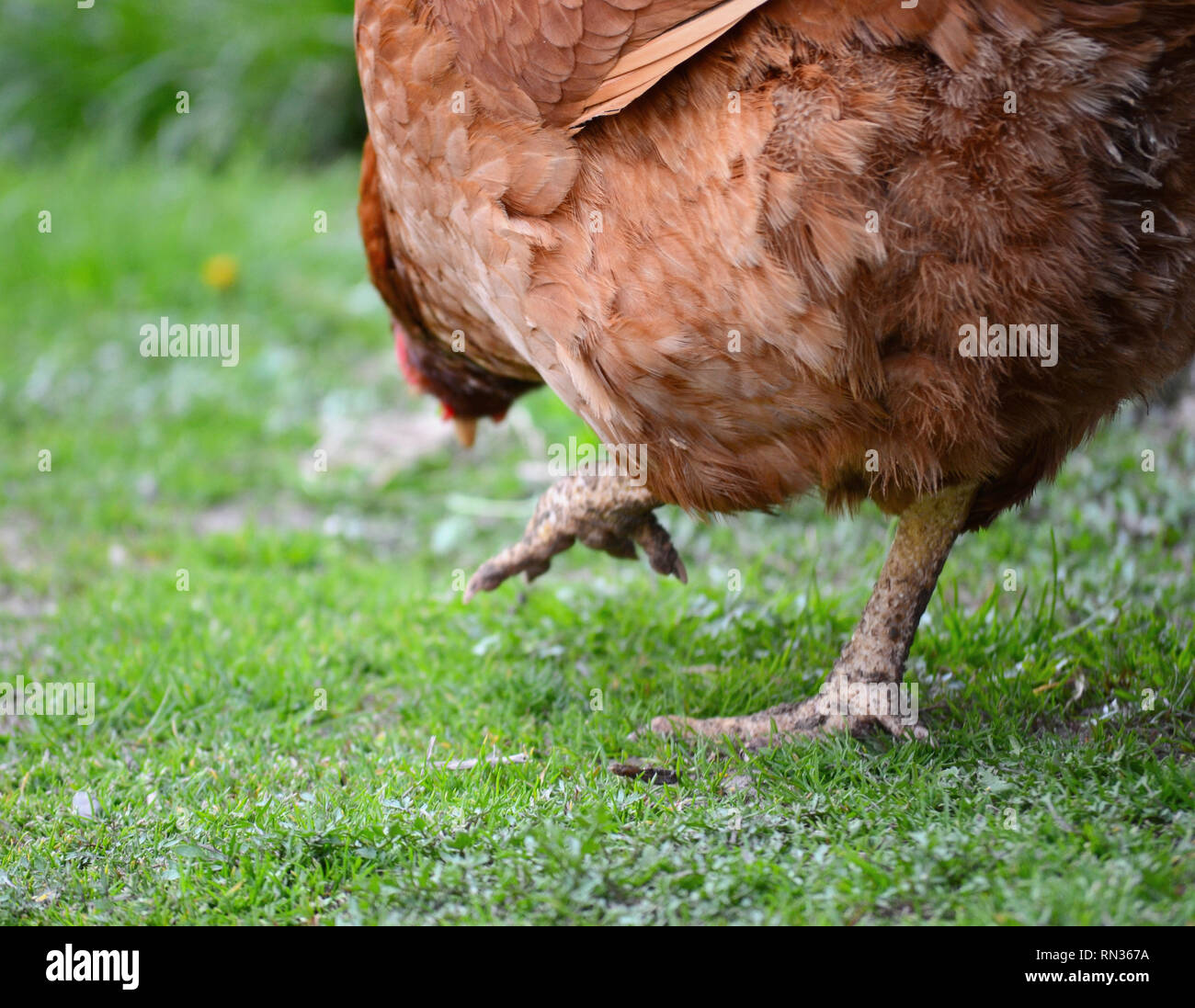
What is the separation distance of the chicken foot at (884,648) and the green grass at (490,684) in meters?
0.11

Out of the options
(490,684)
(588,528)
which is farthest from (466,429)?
(490,684)

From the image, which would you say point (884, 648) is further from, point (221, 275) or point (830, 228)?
point (221, 275)

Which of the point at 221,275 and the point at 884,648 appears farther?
the point at 221,275

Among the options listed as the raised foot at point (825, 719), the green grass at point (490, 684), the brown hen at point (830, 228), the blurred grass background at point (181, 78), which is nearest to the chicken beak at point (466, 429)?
the green grass at point (490, 684)

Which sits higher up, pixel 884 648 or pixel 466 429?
pixel 466 429

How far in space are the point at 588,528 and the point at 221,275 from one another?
13.3 feet

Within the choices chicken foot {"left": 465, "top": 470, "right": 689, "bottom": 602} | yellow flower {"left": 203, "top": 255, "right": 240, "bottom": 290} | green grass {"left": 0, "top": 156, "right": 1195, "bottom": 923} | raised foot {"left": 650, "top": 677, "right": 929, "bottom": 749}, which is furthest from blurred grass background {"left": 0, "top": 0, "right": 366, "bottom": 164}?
raised foot {"left": 650, "top": 677, "right": 929, "bottom": 749}

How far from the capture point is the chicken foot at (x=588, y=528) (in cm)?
331

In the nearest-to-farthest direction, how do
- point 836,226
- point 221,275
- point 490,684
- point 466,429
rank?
point 836,226
point 490,684
point 466,429
point 221,275

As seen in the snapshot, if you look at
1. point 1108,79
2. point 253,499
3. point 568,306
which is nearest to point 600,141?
point 568,306

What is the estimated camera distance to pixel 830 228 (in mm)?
2314

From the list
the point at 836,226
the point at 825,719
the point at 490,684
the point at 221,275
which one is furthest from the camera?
the point at 221,275

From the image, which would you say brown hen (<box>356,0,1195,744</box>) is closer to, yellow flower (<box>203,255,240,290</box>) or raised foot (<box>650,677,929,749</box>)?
raised foot (<box>650,677,929,749</box>)
